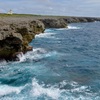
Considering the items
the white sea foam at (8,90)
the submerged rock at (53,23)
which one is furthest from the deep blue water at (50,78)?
the submerged rock at (53,23)

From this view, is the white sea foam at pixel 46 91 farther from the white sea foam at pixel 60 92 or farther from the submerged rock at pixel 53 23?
the submerged rock at pixel 53 23

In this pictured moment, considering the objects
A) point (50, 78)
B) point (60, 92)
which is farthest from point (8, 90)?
point (50, 78)

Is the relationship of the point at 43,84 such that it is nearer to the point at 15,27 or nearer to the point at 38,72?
the point at 38,72

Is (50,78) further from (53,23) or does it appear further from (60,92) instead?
(53,23)

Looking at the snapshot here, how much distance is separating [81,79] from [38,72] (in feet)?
21.5

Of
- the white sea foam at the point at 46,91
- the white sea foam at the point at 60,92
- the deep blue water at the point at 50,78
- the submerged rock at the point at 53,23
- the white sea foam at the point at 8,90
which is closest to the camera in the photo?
the white sea foam at the point at 60,92

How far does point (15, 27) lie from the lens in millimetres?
45062

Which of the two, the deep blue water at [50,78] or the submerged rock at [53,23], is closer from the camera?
the deep blue water at [50,78]

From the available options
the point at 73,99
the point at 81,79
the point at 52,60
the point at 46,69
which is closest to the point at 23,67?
the point at 46,69

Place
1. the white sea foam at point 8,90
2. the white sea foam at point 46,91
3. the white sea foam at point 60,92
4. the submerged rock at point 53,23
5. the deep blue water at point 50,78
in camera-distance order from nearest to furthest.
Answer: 1. the white sea foam at point 60,92
2. the white sea foam at point 46,91
3. the deep blue water at point 50,78
4. the white sea foam at point 8,90
5. the submerged rock at point 53,23

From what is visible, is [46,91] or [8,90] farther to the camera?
[8,90]

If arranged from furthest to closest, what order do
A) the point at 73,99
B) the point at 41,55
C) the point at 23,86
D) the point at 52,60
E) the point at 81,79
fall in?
1. the point at 41,55
2. the point at 52,60
3. the point at 81,79
4. the point at 23,86
5. the point at 73,99

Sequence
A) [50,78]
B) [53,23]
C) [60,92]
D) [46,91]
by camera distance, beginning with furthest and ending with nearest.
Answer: [53,23]
[50,78]
[46,91]
[60,92]

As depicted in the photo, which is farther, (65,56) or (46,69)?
(65,56)
